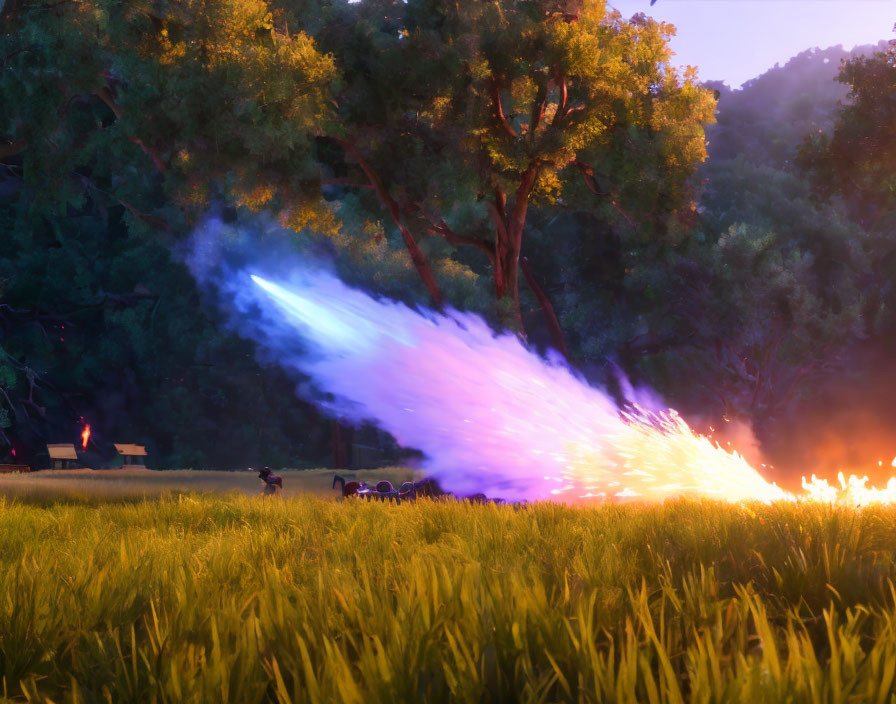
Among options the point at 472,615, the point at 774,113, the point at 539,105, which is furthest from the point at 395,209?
the point at 774,113

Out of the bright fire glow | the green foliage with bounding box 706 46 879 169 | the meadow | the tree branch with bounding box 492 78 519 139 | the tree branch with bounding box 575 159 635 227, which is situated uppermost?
the green foliage with bounding box 706 46 879 169

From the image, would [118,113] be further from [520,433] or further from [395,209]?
[520,433]

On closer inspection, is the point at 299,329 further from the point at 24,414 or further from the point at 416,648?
the point at 416,648

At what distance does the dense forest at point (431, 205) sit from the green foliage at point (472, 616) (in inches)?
539

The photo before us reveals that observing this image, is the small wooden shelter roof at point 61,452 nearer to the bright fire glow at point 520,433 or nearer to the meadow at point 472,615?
the bright fire glow at point 520,433

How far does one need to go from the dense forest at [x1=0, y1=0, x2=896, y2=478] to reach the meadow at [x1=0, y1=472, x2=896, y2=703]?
44.4ft

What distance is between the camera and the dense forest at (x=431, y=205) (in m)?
19.6

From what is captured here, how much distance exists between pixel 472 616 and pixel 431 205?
1878 centimetres

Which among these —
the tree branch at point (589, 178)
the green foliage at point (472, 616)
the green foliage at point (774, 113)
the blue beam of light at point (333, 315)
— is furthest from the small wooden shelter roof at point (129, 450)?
the green foliage at point (774, 113)

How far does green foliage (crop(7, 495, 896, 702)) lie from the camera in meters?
3.01

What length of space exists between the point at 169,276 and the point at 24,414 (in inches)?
396

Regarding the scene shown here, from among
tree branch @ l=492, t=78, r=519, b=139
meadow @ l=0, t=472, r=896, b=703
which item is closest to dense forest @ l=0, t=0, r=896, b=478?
tree branch @ l=492, t=78, r=519, b=139

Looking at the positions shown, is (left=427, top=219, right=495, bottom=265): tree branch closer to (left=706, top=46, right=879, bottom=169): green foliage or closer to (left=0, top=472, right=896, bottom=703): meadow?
(left=0, top=472, right=896, bottom=703): meadow

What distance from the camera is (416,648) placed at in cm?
336
